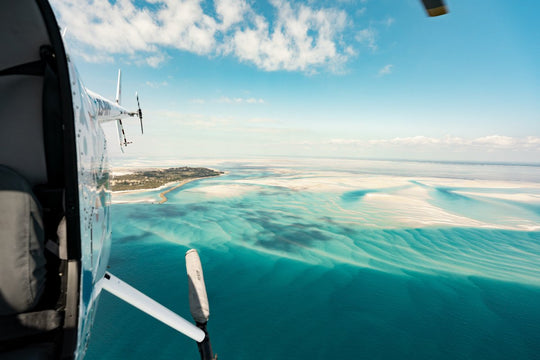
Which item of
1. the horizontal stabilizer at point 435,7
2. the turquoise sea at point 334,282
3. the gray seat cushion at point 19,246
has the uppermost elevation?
the horizontal stabilizer at point 435,7

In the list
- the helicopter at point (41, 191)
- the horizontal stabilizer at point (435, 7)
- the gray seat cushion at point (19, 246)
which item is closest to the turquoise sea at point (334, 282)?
the helicopter at point (41, 191)

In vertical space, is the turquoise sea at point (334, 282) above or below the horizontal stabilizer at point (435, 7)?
Result: below

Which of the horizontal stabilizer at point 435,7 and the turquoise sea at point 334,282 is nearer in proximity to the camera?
the horizontal stabilizer at point 435,7

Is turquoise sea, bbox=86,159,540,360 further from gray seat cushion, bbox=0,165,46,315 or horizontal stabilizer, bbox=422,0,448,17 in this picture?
horizontal stabilizer, bbox=422,0,448,17

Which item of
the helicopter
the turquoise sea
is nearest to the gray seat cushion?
the helicopter

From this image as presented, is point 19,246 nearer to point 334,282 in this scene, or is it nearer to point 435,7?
point 435,7

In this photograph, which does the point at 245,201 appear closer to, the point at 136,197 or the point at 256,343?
the point at 136,197

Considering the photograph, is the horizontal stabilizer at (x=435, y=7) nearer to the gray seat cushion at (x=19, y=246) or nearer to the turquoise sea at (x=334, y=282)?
the gray seat cushion at (x=19, y=246)
